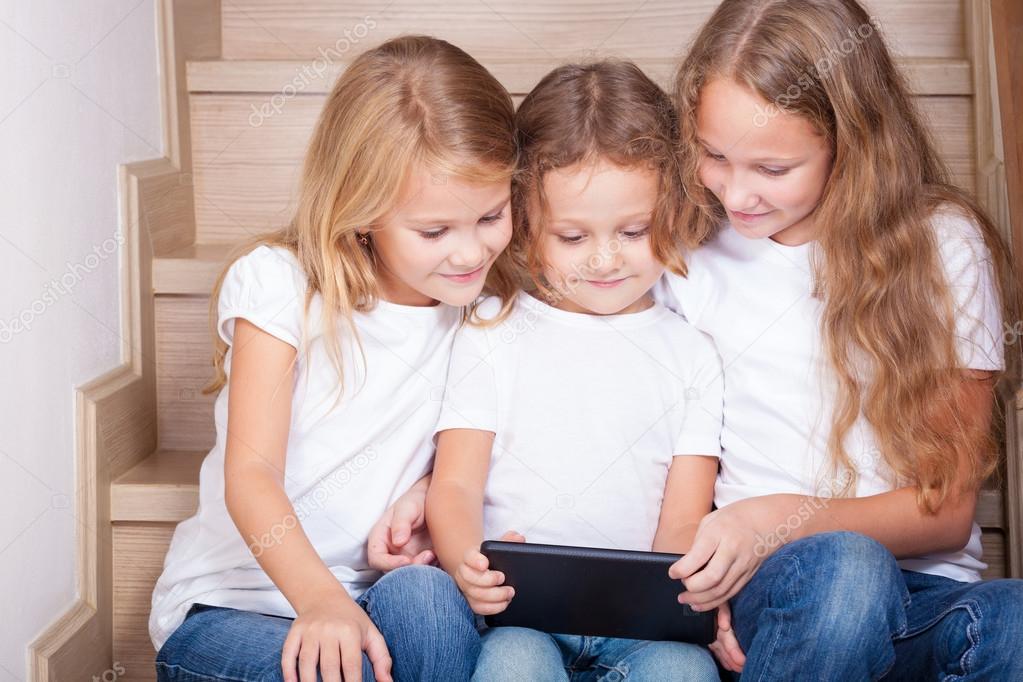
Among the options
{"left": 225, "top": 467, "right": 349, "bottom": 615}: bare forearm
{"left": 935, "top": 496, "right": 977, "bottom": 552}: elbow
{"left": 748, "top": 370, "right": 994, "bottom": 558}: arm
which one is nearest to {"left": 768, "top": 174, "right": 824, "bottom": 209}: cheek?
{"left": 748, "top": 370, "right": 994, "bottom": 558}: arm

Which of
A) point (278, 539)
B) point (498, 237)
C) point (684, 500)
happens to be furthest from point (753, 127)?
point (278, 539)

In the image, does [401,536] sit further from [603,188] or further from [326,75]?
[326,75]

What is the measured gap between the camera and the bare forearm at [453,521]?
101 cm

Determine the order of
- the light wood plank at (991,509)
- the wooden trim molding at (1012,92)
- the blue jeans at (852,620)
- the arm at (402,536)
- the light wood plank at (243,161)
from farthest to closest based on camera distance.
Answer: the light wood plank at (243,161), the light wood plank at (991,509), the arm at (402,536), the wooden trim molding at (1012,92), the blue jeans at (852,620)

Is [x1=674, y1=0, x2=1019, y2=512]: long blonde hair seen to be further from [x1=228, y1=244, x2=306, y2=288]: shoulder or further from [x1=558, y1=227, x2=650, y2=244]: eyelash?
[x1=228, y1=244, x2=306, y2=288]: shoulder

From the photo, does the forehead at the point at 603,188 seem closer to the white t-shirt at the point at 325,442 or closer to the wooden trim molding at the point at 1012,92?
the white t-shirt at the point at 325,442

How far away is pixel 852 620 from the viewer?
0.83m

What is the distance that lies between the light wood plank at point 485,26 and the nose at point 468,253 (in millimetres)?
552

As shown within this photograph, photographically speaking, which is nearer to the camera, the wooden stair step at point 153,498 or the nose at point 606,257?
the nose at point 606,257

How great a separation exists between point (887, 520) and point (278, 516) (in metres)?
0.57

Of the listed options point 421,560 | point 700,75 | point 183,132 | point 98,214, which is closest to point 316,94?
point 183,132

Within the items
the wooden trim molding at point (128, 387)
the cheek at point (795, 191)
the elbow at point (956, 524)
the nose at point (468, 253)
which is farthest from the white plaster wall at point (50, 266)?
the elbow at point (956, 524)

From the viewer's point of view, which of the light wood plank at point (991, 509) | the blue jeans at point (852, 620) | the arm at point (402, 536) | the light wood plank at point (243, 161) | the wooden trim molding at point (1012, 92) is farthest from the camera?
the light wood plank at point (243, 161)

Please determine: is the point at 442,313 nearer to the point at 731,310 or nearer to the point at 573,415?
the point at 573,415
